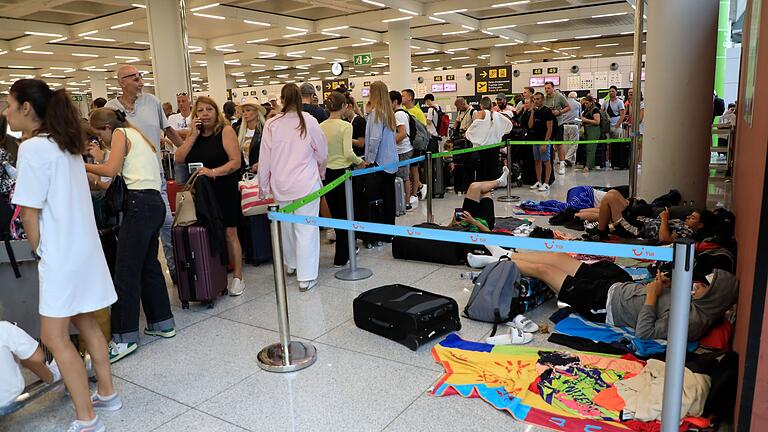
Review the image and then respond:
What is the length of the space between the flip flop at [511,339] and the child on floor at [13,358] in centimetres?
248

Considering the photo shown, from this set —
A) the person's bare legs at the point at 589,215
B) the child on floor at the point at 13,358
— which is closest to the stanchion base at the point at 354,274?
the child on floor at the point at 13,358

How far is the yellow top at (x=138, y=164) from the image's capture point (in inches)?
136

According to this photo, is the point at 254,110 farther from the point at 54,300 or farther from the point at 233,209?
the point at 54,300

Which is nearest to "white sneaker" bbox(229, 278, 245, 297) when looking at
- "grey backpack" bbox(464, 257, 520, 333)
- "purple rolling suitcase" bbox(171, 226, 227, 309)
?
"purple rolling suitcase" bbox(171, 226, 227, 309)

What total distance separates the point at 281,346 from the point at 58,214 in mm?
1499

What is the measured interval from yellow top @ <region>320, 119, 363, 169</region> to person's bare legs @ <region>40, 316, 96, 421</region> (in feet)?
10.8

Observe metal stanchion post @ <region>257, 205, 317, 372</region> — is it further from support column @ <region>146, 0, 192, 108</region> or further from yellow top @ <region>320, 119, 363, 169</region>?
support column @ <region>146, 0, 192, 108</region>

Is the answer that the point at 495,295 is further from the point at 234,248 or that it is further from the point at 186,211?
Answer: the point at 186,211

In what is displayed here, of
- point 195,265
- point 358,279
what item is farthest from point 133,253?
point 358,279

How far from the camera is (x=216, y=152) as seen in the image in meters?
4.53

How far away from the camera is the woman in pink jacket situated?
461 centimetres

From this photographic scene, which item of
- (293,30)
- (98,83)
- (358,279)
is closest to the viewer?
(358,279)

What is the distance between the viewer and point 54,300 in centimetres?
249

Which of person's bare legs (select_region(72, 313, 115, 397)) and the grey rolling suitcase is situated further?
the grey rolling suitcase
